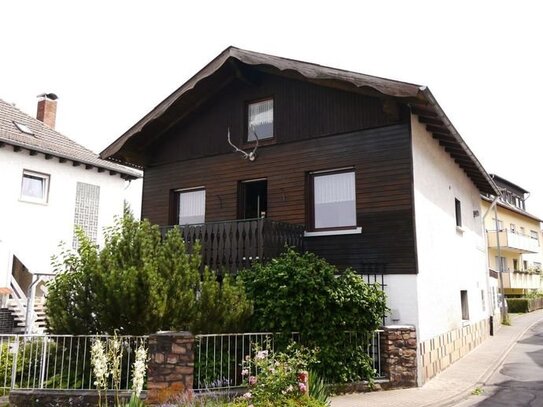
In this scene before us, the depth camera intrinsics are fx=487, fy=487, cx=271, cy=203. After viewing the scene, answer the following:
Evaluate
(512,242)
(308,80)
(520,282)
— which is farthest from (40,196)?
(520,282)

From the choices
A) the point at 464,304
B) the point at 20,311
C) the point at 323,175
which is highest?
the point at 323,175

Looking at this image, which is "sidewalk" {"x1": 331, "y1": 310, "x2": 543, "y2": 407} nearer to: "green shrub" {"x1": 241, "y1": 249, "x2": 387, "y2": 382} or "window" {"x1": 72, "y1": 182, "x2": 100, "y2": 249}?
"green shrub" {"x1": 241, "y1": 249, "x2": 387, "y2": 382}

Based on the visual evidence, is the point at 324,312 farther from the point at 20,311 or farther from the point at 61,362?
the point at 20,311

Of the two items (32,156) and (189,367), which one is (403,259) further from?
(32,156)

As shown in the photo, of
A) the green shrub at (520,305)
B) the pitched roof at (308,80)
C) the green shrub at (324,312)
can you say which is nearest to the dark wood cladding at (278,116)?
the pitched roof at (308,80)

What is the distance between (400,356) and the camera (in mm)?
10195

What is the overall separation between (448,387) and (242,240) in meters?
5.61

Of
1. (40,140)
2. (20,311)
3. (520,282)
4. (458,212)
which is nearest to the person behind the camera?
(458,212)

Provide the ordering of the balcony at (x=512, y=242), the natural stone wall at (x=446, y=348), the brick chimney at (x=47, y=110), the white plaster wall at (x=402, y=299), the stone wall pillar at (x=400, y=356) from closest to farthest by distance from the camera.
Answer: the stone wall pillar at (x=400, y=356) < the white plaster wall at (x=402, y=299) < the natural stone wall at (x=446, y=348) < the brick chimney at (x=47, y=110) < the balcony at (x=512, y=242)

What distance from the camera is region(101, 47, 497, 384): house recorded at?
1137 cm

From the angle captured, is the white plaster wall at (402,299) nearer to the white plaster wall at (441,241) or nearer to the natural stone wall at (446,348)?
the white plaster wall at (441,241)

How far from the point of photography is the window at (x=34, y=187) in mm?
20719

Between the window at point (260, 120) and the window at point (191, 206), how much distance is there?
2.39m

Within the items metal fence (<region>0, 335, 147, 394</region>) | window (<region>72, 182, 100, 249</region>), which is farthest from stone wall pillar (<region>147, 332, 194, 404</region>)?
window (<region>72, 182, 100, 249</region>)
